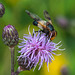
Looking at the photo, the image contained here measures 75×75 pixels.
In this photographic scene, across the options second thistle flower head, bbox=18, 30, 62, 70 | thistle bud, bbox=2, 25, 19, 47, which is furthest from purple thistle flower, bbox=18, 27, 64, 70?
thistle bud, bbox=2, 25, 19, 47

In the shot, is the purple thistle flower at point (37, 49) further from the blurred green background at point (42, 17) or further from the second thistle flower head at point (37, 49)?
the blurred green background at point (42, 17)

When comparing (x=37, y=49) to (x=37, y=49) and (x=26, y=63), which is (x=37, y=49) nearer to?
(x=37, y=49)

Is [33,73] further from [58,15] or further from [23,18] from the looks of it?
[58,15]

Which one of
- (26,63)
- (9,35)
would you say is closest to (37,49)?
(26,63)

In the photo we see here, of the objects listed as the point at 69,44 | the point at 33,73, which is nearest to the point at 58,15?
the point at 69,44

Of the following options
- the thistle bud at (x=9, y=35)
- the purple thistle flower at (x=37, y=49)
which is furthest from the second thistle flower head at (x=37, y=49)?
the thistle bud at (x=9, y=35)

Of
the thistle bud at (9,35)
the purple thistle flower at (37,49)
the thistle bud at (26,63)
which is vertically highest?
the thistle bud at (9,35)

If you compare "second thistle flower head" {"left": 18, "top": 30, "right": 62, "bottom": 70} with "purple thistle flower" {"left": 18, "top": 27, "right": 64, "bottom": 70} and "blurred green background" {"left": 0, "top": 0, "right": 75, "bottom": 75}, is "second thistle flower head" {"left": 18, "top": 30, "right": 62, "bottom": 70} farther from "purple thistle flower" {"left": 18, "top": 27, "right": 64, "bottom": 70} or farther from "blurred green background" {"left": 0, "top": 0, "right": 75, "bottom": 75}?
"blurred green background" {"left": 0, "top": 0, "right": 75, "bottom": 75}

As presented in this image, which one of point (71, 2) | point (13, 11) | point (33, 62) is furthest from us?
point (71, 2)
